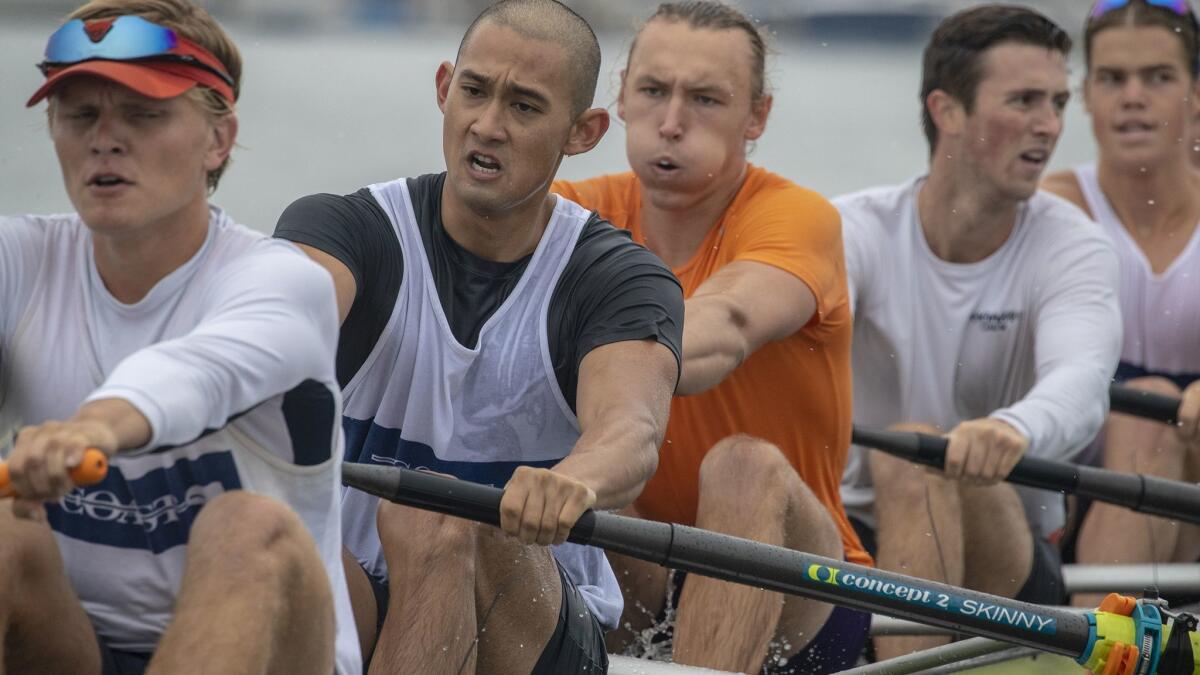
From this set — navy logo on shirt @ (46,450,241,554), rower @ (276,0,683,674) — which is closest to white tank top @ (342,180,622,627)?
rower @ (276,0,683,674)

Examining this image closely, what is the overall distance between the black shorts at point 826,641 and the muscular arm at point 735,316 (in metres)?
0.39

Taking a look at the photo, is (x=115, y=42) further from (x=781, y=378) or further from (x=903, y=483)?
(x=903, y=483)

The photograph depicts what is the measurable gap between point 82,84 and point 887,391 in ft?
7.82

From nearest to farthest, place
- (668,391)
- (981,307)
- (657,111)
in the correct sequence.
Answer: (668,391) → (657,111) → (981,307)

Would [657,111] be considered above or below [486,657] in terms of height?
above

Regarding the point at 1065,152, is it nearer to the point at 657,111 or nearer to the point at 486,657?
the point at 657,111

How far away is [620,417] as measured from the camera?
2.67 m

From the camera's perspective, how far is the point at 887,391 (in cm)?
425

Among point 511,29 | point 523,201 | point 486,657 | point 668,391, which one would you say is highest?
point 511,29

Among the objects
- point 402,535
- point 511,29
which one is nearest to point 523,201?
point 511,29

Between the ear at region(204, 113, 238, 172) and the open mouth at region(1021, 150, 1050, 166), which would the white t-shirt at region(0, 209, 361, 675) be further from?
the open mouth at region(1021, 150, 1050, 166)

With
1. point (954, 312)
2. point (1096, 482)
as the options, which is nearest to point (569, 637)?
point (1096, 482)

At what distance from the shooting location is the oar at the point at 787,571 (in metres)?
2.50

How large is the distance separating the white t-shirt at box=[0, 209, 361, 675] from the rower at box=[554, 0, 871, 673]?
1.03 meters
